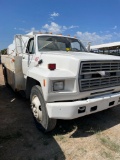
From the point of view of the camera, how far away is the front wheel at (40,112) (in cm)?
403

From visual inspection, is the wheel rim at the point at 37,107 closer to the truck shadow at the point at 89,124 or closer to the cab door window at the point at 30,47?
the truck shadow at the point at 89,124

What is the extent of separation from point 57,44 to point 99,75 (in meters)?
2.00

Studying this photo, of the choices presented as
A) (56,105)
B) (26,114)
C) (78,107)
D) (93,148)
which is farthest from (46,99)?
(26,114)

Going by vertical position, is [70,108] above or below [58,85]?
below

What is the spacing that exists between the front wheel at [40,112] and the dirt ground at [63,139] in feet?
0.75

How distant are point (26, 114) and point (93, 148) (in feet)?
8.29

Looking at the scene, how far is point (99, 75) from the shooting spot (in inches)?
158

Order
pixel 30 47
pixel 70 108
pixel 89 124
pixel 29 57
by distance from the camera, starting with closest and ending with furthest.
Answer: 1. pixel 70 108
2. pixel 89 124
3. pixel 29 57
4. pixel 30 47

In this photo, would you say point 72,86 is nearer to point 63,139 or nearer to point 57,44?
point 63,139

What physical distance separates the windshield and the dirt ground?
6.60ft

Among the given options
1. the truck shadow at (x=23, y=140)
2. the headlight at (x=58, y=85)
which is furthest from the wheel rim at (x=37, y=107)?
the headlight at (x=58, y=85)

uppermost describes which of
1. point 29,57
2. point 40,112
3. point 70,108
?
point 29,57

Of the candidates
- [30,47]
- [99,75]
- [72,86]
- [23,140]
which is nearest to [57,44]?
[30,47]

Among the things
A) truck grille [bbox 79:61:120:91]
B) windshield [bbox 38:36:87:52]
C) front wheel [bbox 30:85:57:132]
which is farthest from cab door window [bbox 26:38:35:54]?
truck grille [bbox 79:61:120:91]
